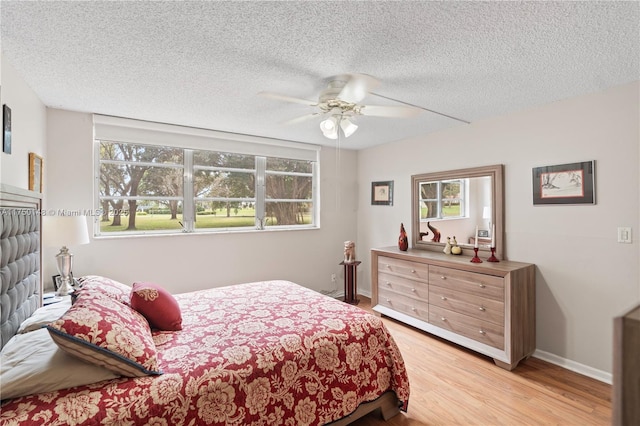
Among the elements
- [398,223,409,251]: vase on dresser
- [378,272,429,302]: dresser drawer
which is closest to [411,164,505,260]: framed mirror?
[398,223,409,251]: vase on dresser

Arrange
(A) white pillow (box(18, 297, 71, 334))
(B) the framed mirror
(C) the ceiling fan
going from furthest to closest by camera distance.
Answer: (B) the framed mirror, (C) the ceiling fan, (A) white pillow (box(18, 297, 71, 334))

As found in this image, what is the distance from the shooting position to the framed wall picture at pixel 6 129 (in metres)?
1.87

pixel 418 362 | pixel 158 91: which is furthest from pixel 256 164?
pixel 418 362

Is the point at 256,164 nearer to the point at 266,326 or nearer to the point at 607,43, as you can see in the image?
the point at 266,326

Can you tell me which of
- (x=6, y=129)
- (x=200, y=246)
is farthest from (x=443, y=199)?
(x=6, y=129)

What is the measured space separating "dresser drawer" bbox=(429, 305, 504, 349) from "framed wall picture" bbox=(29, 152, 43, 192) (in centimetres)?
381

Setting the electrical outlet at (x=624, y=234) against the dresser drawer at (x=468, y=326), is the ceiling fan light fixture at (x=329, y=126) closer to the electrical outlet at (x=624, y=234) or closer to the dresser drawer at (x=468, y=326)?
the dresser drawer at (x=468, y=326)

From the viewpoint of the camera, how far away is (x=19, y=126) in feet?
7.16

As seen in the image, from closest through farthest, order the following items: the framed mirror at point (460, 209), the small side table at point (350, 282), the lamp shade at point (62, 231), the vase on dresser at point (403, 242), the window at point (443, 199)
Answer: the lamp shade at point (62, 231), the framed mirror at point (460, 209), the window at point (443, 199), the vase on dresser at point (403, 242), the small side table at point (350, 282)

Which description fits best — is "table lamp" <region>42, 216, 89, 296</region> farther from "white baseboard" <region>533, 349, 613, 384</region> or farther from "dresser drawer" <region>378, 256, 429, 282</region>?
"white baseboard" <region>533, 349, 613, 384</region>

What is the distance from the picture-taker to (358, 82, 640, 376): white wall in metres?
2.37

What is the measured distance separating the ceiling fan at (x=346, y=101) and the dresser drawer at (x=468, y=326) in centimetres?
204

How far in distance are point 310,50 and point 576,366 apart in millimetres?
3337

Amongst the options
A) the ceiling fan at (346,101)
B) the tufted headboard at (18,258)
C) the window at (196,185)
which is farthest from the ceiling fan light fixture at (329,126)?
the window at (196,185)
